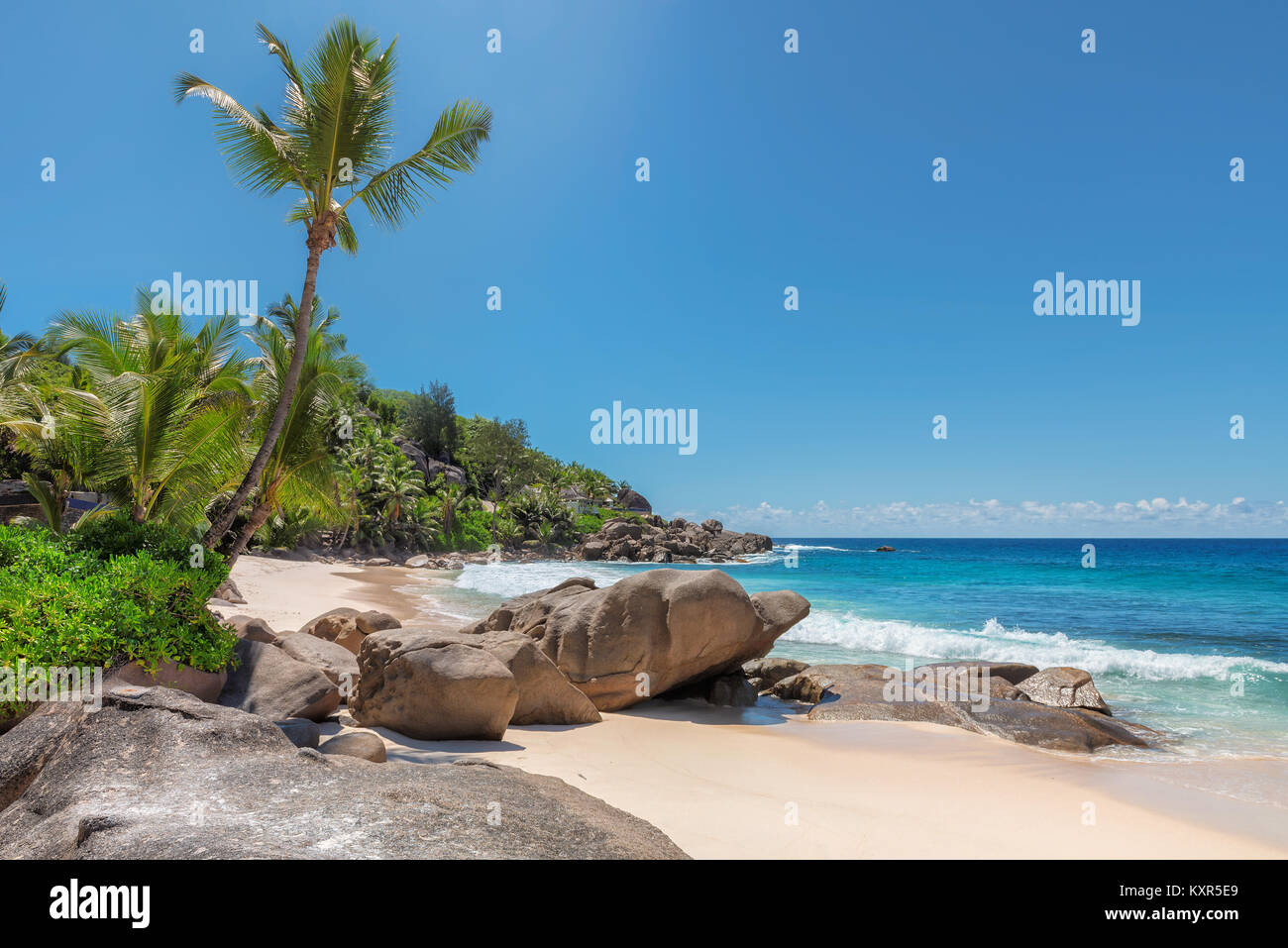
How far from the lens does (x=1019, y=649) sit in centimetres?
1948

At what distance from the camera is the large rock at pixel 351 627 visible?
41.4 ft

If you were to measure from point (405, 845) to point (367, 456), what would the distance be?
53611 millimetres

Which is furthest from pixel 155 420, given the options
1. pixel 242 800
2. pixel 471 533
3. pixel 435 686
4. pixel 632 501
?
pixel 632 501

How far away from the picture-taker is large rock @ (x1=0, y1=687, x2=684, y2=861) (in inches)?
117

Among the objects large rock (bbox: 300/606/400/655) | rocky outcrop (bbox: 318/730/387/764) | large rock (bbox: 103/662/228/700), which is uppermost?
large rock (bbox: 103/662/228/700)

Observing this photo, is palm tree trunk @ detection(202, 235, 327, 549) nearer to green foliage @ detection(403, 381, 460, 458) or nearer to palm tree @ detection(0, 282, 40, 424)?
palm tree @ detection(0, 282, 40, 424)

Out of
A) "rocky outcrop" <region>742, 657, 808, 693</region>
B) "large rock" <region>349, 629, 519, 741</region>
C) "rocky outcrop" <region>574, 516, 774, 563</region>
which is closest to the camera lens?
"large rock" <region>349, 629, 519, 741</region>

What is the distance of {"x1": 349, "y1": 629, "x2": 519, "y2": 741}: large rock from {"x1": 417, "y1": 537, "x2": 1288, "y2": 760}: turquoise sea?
9.68 m

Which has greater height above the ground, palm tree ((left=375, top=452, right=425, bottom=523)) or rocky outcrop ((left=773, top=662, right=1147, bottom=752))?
palm tree ((left=375, top=452, right=425, bottom=523))

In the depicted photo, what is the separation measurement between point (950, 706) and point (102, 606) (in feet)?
38.2

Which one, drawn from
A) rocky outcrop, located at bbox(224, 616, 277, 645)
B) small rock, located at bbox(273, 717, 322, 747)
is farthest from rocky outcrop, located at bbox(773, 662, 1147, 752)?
rocky outcrop, located at bbox(224, 616, 277, 645)

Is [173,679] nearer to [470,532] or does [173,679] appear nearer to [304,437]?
[304,437]
